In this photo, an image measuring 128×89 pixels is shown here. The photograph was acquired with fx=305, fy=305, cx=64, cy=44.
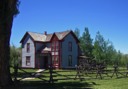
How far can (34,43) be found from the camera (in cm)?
6075

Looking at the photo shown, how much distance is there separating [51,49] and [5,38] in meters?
41.4

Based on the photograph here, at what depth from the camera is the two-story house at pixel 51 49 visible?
58312 mm

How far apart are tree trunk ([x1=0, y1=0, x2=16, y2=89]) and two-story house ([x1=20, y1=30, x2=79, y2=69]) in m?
39.2

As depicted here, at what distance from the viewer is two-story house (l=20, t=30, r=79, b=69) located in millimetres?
58312

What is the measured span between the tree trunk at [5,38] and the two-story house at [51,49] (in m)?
39.2

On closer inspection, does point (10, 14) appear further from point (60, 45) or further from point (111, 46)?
point (111, 46)

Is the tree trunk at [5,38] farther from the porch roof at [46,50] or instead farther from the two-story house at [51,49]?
the porch roof at [46,50]

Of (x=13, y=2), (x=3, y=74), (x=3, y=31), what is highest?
(x=13, y=2)

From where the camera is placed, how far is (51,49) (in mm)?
59656

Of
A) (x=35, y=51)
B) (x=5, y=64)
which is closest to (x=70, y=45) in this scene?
(x=35, y=51)

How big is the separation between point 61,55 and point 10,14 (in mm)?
40109

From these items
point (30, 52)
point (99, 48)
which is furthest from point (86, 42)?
point (30, 52)

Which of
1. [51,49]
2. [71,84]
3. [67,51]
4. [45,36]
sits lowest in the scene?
[71,84]

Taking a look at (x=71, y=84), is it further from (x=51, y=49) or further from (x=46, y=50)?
(x=46, y=50)
